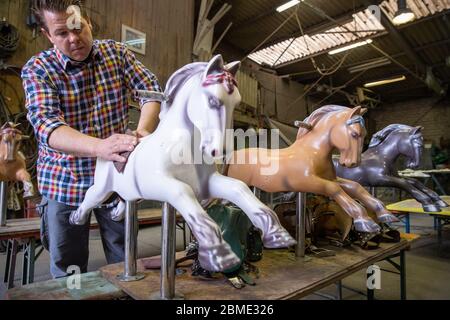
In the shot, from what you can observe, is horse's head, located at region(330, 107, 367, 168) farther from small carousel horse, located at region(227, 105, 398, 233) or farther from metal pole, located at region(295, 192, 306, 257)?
metal pole, located at region(295, 192, 306, 257)

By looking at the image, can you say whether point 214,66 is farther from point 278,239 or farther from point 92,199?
point 92,199

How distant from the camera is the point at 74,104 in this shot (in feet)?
2.96

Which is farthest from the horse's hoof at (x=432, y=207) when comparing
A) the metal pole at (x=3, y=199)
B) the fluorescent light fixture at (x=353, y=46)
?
the fluorescent light fixture at (x=353, y=46)

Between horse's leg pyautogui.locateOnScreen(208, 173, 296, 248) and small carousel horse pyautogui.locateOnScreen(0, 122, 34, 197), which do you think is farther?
small carousel horse pyautogui.locateOnScreen(0, 122, 34, 197)

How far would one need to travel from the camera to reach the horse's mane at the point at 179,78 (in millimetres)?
686

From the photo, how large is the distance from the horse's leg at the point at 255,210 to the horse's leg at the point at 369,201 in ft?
1.68

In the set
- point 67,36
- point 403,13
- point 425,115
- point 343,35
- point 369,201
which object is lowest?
point 369,201

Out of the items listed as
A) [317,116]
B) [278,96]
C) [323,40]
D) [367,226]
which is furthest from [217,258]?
[278,96]

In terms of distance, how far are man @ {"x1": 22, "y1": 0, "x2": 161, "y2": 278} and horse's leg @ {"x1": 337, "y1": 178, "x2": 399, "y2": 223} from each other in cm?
70

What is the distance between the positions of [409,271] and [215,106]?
2.97 metres

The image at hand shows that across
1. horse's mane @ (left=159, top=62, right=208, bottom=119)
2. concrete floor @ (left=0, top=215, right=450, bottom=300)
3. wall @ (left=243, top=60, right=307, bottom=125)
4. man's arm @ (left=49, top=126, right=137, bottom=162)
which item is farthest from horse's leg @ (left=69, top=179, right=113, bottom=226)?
wall @ (left=243, top=60, right=307, bottom=125)

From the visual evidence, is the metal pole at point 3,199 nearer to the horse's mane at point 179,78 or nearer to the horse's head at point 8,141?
the horse's head at point 8,141

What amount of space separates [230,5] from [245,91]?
141 centimetres

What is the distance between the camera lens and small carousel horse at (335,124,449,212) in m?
1.31
